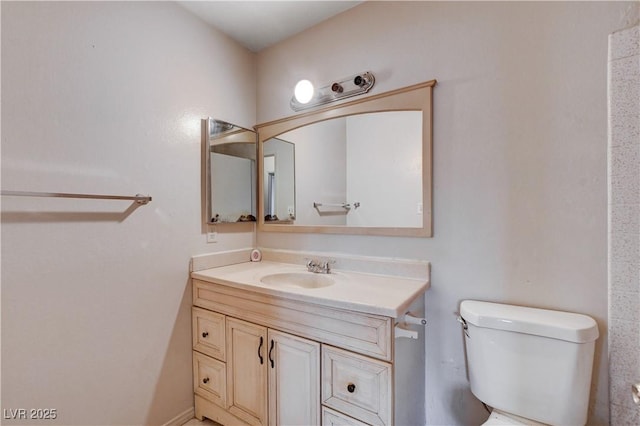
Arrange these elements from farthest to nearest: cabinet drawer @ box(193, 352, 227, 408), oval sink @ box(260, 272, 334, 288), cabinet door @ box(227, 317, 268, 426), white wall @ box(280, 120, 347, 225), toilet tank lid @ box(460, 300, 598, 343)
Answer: white wall @ box(280, 120, 347, 225) → oval sink @ box(260, 272, 334, 288) → cabinet drawer @ box(193, 352, 227, 408) → cabinet door @ box(227, 317, 268, 426) → toilet tank lid @ box(460, 300, 598, 343)

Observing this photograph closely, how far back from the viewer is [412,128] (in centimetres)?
145

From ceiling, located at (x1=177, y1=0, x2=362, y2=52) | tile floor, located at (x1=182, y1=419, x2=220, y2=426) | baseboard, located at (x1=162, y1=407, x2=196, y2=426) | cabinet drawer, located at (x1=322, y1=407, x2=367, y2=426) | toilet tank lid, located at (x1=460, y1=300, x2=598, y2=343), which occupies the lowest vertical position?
tile floor, located at (x1=182, y1=419, x2=220, y2=426)

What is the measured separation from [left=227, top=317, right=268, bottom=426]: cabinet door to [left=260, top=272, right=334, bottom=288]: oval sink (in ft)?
1.00

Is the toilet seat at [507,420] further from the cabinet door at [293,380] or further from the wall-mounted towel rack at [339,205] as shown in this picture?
the wall-mounted towel rack at [339,205]

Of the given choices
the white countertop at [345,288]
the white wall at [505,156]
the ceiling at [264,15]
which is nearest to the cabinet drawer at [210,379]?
the white countertop at [345,288]

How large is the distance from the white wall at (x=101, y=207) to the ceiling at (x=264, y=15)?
113 millimetres

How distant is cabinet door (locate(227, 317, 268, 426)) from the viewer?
1.34 metres

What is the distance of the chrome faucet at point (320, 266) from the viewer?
1656 millimetres

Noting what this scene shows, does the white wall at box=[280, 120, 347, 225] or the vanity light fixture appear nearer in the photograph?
the vanity light fixture

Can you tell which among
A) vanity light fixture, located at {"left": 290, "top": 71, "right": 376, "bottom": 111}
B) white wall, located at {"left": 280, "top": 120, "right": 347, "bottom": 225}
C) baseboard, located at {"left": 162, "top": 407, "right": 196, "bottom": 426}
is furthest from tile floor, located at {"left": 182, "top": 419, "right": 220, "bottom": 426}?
vanity light fixture, located at {"left": 290, "top": 71, "right": 376, "bottom": 111}

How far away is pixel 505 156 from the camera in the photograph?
1217mm

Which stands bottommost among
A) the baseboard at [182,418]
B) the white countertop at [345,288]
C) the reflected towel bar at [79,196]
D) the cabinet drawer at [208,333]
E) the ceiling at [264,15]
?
the baseboard at [182,418]

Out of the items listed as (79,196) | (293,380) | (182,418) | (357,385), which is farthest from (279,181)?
(182,418)

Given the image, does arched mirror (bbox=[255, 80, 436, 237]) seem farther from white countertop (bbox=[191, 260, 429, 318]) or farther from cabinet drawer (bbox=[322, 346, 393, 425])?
cabinet drawer (bbox=[322, 346, 393, 425])
